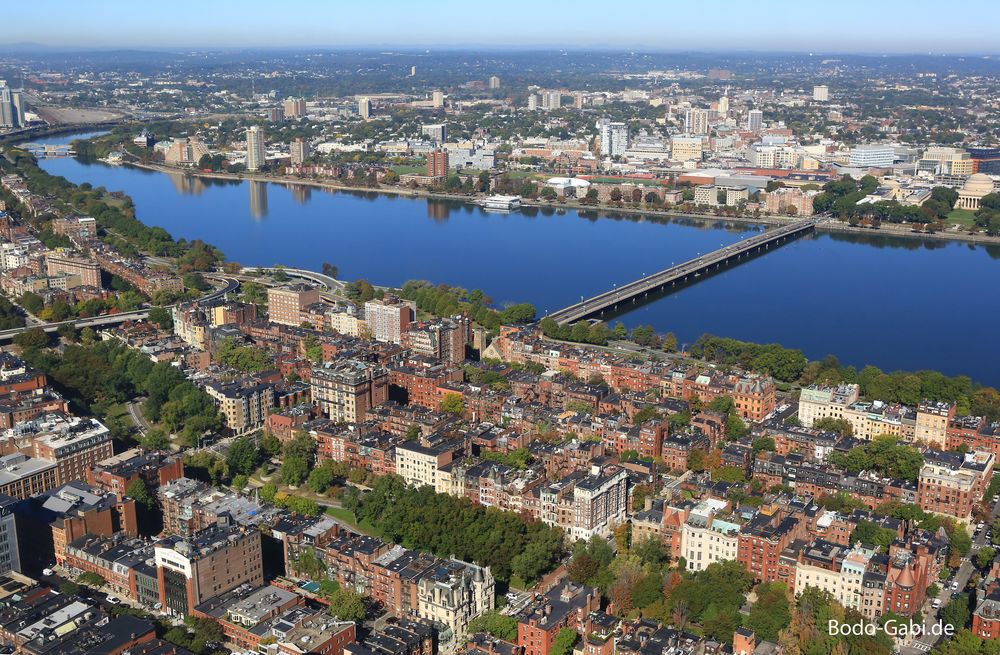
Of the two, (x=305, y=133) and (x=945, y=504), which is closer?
(x=945, y=504)

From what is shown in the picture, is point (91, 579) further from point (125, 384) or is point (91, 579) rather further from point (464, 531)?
point (125, 384)

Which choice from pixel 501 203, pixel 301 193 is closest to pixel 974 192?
pixel 501 203

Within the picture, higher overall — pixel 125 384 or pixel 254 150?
pixel 254 150

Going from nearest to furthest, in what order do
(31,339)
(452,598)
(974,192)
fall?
(452,598) < (31,339) < (974,192)

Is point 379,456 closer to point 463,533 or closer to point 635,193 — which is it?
point 463,533

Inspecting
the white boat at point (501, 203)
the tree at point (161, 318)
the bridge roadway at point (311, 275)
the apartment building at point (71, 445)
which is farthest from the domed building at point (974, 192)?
the apartment building at point (71, 445)

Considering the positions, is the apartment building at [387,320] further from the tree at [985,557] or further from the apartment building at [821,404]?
the tree at [985,557]

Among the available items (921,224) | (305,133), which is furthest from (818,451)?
(305,133)
